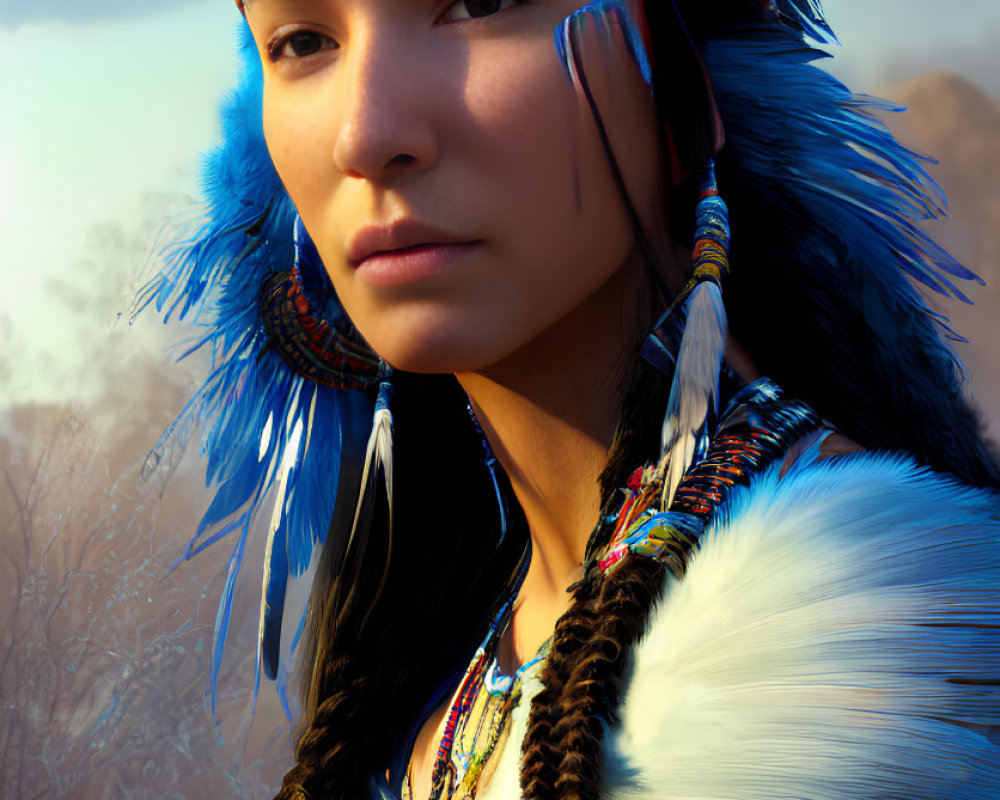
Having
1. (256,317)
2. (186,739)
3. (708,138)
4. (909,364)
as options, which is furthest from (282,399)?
(186,739)

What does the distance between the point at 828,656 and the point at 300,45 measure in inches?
29.7

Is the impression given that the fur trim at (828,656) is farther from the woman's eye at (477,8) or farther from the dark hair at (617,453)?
the woman's eye at (477,8)

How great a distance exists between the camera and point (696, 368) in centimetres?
91

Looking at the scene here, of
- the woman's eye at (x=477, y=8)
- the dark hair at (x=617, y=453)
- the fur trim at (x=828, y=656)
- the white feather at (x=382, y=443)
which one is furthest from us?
the white feather at (x=382, y=443)

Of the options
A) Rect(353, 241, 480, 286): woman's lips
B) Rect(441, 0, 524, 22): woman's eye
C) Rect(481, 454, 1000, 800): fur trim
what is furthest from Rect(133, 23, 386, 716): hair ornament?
Rect(481, 454, 1000, 800): fur trim

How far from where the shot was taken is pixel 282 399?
143 cm

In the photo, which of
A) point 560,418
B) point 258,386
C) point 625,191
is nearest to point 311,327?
point 258,386

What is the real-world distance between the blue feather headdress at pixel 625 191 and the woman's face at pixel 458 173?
7 centimetres

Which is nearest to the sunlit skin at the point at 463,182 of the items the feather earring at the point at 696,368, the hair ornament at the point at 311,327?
the feather earring at the point at 696,368

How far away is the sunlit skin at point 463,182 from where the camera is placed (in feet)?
2.97

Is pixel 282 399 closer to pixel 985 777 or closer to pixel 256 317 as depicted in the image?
pixel 256 317

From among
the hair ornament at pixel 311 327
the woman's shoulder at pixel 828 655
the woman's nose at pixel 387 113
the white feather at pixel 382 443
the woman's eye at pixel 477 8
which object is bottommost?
the white feather at pixel 382 443

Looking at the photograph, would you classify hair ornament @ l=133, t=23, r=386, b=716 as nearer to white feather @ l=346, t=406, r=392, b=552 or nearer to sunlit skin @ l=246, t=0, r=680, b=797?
white feather @ l=346, t=406, r=392, b=552

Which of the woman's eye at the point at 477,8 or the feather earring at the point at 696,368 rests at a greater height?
the woman's eye at the point at 477,8
